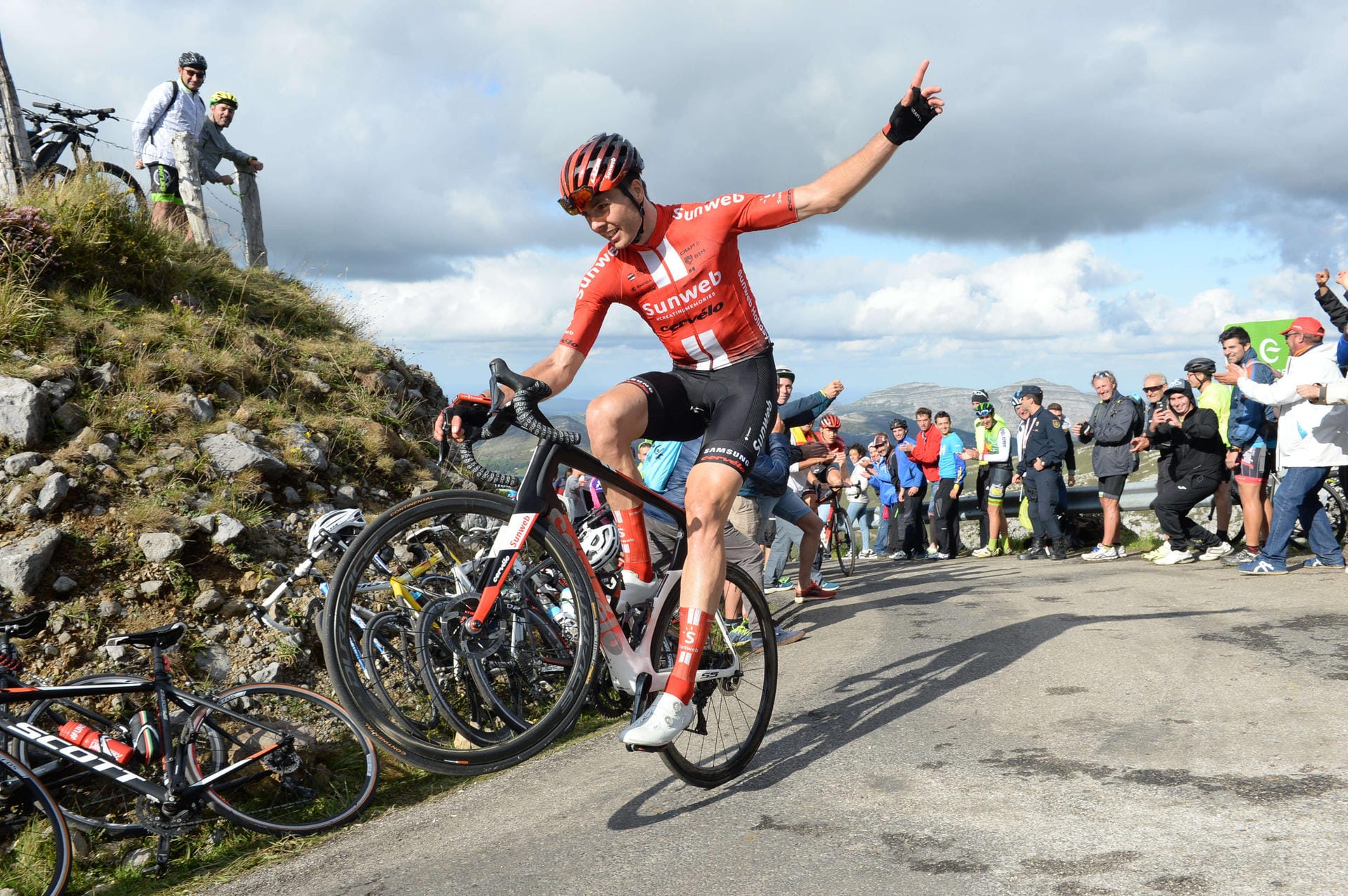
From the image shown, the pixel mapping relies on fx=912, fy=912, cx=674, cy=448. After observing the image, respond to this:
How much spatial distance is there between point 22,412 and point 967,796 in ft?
21.0

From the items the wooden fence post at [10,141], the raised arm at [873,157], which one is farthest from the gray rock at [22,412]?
the raised arm at [873,157]

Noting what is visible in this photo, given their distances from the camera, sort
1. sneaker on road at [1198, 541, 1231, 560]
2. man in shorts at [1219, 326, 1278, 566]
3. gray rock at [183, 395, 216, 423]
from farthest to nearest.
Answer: sneaker on road at [1198, 541, 1231, 560]
man in shorts at [1219, 326, 1278, 566]
gray rock at [183, 395, 216, 423]

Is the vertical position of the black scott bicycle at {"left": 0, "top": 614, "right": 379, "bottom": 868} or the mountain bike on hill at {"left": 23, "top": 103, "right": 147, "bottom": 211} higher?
the mountain bike on hill at {"left": 23, "top": 103, "right": 147, "bottom": 211}

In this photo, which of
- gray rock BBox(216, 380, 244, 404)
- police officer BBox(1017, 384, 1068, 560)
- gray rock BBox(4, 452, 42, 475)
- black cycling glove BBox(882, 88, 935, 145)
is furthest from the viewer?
police officer BBox(1017, 384, 1068, 560)

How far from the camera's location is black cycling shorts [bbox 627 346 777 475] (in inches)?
156

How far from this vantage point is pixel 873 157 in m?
3.82

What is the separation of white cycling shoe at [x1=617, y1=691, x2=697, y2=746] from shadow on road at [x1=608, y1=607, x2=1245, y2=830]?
0.47m

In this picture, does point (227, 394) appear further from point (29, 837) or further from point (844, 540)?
point (844, 540)

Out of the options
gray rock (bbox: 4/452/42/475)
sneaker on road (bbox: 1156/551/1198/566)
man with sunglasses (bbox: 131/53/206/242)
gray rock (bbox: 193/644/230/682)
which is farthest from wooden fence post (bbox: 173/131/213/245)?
sneaker on road (bbox: 1156/551/1198/566)

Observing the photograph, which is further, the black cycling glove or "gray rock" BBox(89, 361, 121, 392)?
"gray rock" BBox(89, 361, 121, 392)

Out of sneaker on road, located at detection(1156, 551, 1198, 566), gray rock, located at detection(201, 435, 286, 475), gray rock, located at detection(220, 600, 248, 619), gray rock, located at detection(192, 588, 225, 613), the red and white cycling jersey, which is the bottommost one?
sneaker on road, located at detection(1156, 551, 1198, 566)

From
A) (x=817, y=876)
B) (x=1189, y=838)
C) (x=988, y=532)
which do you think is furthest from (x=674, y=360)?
(x=988, y=532)

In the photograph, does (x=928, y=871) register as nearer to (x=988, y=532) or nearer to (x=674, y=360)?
(x=674, y=360)

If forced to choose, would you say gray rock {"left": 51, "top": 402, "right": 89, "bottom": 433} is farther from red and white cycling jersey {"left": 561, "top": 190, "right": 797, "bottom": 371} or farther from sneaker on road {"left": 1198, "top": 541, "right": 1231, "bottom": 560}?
sneaker on road {"left": 1198, "top": 541, "right": 1231, "bottom": 560}
